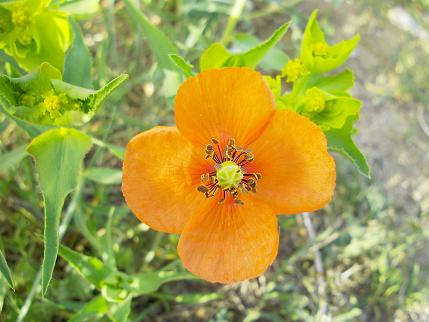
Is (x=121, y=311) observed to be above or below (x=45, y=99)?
below

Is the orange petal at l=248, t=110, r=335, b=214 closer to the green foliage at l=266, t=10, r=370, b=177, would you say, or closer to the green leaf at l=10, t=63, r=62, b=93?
the green foliage at l=266, t=10, r=370, b=177

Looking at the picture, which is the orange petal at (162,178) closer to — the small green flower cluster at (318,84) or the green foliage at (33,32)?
the small green flower cluster at (318,84)

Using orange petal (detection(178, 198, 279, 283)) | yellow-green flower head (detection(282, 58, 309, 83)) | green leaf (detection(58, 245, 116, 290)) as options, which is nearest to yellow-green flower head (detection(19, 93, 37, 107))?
green leaf (detection(58, 245, 116, 290))

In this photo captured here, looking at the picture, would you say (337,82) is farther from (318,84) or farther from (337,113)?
(337,113)

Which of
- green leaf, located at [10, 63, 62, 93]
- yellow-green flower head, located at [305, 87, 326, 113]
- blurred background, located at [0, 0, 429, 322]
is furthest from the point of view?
blurred background, located at [0, 0, 429, 322]

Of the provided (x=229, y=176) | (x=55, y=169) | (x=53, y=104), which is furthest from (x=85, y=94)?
(x=229, y=176)

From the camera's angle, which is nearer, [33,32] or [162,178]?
[162,178]

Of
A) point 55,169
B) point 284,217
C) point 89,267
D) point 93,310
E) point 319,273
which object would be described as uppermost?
point 55,169
